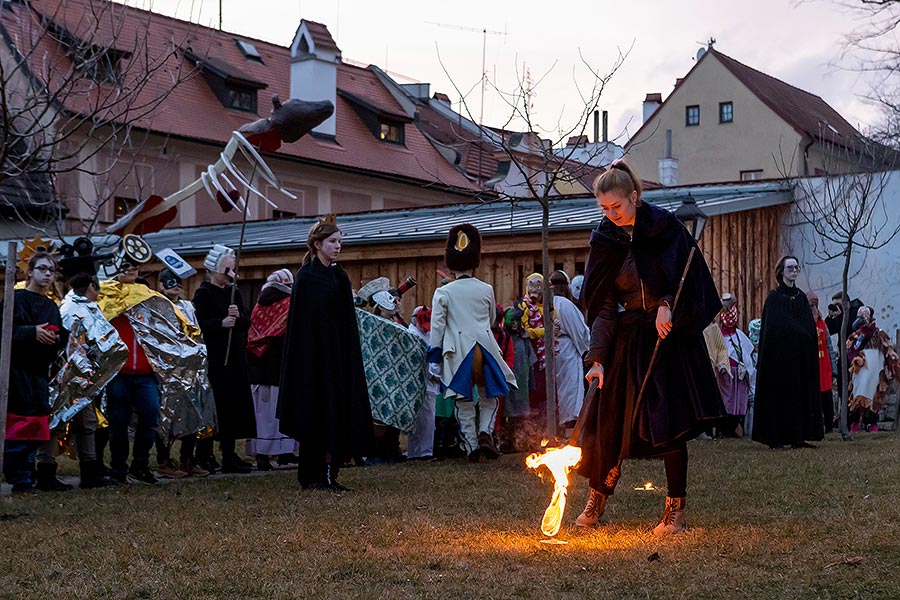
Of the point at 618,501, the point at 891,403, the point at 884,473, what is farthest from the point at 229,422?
the point at 891,403

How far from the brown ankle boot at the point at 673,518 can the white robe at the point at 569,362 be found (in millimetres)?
7382

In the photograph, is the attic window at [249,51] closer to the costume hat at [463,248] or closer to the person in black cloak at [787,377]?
the person in black cloak at [787,377]

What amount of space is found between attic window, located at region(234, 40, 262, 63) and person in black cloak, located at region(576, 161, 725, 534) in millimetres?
35032

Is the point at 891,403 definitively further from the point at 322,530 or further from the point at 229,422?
the point at 322,530

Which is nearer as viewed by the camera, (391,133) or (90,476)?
(90,476)

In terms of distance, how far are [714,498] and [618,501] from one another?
26.6 inches

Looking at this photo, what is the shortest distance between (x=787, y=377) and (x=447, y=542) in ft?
27.7

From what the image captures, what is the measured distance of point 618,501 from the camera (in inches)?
351

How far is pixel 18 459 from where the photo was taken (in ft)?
34.8

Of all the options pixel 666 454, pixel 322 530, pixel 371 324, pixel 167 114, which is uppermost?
pixel 167 114

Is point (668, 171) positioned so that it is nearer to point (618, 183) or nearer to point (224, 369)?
point (224, 369)

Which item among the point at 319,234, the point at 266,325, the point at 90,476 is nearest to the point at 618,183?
the point at 319,234

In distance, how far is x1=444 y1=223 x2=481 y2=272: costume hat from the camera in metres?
13.0

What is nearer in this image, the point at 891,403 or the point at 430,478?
the point at 430,478
